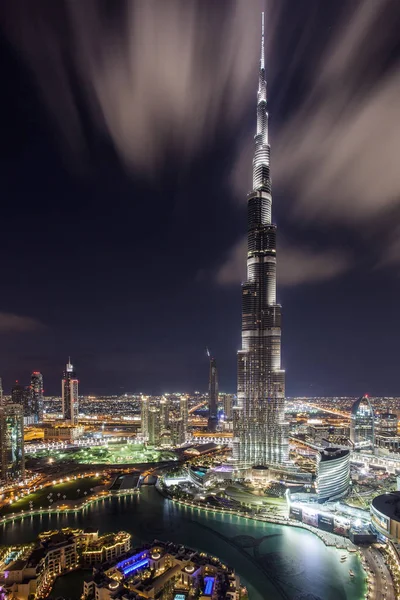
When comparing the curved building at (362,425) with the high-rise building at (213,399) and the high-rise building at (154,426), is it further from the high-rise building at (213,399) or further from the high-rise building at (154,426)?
the high-rise building at (154,426)

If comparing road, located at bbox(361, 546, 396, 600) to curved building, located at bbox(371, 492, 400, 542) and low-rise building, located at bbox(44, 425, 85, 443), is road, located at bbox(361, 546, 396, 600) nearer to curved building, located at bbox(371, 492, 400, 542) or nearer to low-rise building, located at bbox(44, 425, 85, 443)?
curved building, located at bbox(371, 492, 400, 542)

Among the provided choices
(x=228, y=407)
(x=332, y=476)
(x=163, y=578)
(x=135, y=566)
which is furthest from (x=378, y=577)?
(x=228, y=407)

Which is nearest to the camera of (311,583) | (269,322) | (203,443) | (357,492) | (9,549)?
(311,583)

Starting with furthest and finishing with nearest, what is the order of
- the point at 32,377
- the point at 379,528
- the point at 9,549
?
1. the point at 32,377
2. the point at 379,528
3. the point at 9,549

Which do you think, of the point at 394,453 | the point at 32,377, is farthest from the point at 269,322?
the point at 32,377

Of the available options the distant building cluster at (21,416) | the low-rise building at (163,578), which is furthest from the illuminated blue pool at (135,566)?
the distant building cluster at (21,416)

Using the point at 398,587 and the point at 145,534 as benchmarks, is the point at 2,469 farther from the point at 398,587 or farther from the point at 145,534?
the point at 398,587
